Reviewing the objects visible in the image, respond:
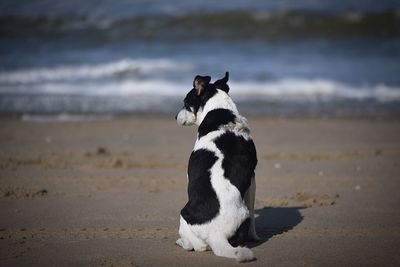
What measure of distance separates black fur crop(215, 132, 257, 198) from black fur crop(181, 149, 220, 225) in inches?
5.3

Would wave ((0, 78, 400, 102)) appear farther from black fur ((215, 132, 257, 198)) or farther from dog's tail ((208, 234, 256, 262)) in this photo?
dog's tail ((208, 234, 256, 262))

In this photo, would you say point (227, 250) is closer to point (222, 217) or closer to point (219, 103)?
point (222, 217)

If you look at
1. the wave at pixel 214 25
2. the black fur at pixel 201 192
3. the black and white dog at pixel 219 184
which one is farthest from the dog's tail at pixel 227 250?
the wave at pixel 214 25

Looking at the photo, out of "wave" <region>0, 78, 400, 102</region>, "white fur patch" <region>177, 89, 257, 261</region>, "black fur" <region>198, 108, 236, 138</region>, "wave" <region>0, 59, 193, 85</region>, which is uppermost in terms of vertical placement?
"wave" <region>0, 59, 193, 85</region>

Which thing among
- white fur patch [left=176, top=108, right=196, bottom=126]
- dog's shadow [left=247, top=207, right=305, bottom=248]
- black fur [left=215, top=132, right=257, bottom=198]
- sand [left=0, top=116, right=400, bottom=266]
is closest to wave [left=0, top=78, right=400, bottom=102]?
sand [left=0, top=116, right=400, bottom=266]

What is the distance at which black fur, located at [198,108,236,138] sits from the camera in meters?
6.18

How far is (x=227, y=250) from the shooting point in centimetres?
566

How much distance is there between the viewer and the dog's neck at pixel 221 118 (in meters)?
6.18

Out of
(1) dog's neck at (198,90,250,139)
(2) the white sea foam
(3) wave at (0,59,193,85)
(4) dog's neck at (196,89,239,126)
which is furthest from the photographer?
(3) wave at (0,59,193,85)

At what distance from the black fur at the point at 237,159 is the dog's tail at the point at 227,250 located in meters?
0.50

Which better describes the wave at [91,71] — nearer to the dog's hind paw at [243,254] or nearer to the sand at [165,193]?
the sand at [165,193]

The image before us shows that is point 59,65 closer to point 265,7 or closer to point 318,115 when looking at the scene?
point 318,115

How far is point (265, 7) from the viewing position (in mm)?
30234

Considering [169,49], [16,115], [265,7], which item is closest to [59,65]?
[169,49]
